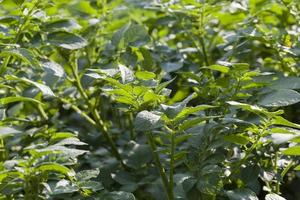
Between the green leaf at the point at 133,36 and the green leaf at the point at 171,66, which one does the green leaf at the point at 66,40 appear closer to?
the green leaf at the point at 133,36

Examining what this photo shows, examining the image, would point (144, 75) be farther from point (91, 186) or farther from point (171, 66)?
point (171, 66)

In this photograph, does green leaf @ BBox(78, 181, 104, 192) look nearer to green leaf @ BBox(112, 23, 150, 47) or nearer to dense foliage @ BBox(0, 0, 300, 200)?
dense foliage @ BBox(0, 0, 300, 200)

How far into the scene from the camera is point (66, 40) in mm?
1440

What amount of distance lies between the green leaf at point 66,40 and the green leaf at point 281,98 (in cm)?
48

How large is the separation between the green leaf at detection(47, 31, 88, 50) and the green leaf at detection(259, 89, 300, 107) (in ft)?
1.59

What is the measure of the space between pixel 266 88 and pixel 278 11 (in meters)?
0.48

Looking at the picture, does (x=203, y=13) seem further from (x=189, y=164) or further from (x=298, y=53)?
(x=189, y=164)

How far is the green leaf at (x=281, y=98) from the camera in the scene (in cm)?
118

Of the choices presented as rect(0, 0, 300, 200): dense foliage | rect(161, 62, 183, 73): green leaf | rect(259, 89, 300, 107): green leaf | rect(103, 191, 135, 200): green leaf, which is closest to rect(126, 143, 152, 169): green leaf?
rect(0, 0, 300, 200): dense foliage

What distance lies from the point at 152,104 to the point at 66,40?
0.38 m

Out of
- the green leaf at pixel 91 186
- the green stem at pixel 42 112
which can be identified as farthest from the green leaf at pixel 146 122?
the green stem at pixel 42 112

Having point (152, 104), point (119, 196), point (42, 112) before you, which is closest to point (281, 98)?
point (152, 104)

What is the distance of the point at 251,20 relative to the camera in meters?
1.53

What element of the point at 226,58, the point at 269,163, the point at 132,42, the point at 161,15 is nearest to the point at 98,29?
the point at 132,42
